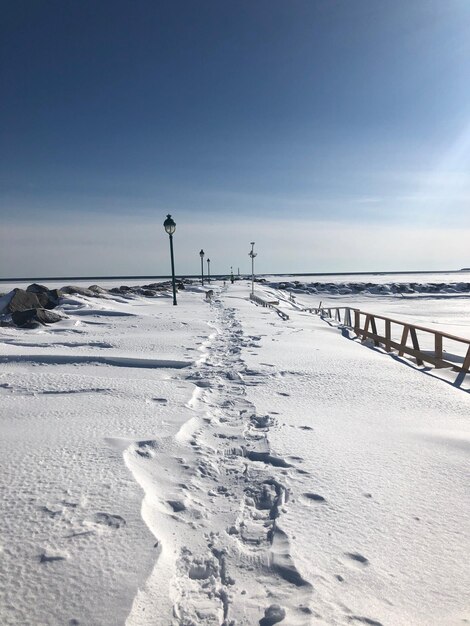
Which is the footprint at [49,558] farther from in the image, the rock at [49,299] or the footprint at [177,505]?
the rock at [49,299]

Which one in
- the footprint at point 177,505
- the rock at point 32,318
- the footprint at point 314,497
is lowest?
the footprint at point 314,497

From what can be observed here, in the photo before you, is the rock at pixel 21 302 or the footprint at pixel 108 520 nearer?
the footprint at pixel 108 520

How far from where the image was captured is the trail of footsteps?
5.84 feet

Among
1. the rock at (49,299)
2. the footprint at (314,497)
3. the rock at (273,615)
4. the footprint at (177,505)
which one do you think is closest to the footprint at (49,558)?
the footprint at (177,505)

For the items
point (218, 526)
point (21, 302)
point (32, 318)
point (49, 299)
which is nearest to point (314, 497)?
point (218, 526)

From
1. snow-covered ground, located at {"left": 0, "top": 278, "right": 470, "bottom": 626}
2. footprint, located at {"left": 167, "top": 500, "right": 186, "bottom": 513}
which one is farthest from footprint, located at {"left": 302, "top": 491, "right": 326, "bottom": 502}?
footprint, located at {"left": 167, "top": 500, "right": 186, "bottom": 513}

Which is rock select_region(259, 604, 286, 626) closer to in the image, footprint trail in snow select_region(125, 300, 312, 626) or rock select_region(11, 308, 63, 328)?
footprint trail in snow select_region(125, 300, 312, 626)

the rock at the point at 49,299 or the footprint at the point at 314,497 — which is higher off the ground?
the rock at the point at 49,299

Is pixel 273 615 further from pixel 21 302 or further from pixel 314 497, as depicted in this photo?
pixel 21 302

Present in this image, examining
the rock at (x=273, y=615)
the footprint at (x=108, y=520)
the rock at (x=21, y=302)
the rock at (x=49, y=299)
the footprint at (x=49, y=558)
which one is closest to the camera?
the rock at (x=273, y=615)

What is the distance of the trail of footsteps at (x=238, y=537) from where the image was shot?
1.78 metres

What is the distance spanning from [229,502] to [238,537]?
33cm

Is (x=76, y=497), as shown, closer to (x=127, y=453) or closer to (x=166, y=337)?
(x=127, y=453)

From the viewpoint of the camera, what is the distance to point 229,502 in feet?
8.42
